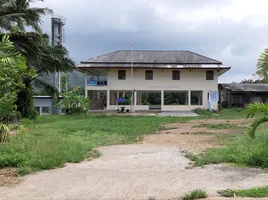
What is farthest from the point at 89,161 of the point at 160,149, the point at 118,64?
the point at 118,64

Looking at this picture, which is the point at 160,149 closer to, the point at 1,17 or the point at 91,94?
the point at 1,17

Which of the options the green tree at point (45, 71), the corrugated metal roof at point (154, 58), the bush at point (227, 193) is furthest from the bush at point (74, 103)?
the bush at point (227, 193)

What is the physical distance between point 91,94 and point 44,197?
1269 inches

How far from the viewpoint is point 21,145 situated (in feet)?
29.5

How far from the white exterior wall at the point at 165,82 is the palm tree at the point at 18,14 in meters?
18.6

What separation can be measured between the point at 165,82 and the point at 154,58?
305 centimetres

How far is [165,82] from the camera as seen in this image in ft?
114

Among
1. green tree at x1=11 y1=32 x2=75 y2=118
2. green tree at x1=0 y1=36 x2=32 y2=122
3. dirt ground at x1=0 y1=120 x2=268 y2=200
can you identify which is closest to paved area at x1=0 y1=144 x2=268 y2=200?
dirt ground at x1=0 y1=120 x2=268 y2=200

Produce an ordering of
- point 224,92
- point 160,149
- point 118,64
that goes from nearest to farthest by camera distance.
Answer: point 160,149 < point 118,64 < point 224,92

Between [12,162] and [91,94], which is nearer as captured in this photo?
[12,162]

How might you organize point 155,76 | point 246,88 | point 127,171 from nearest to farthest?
point 127,171 → point 155,76 → point 246,88

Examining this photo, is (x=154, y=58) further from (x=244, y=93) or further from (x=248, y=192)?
(x=248, y=192)

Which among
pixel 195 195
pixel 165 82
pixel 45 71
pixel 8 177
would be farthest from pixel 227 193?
pixel 165 82

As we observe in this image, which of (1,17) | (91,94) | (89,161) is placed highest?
(1,17)
